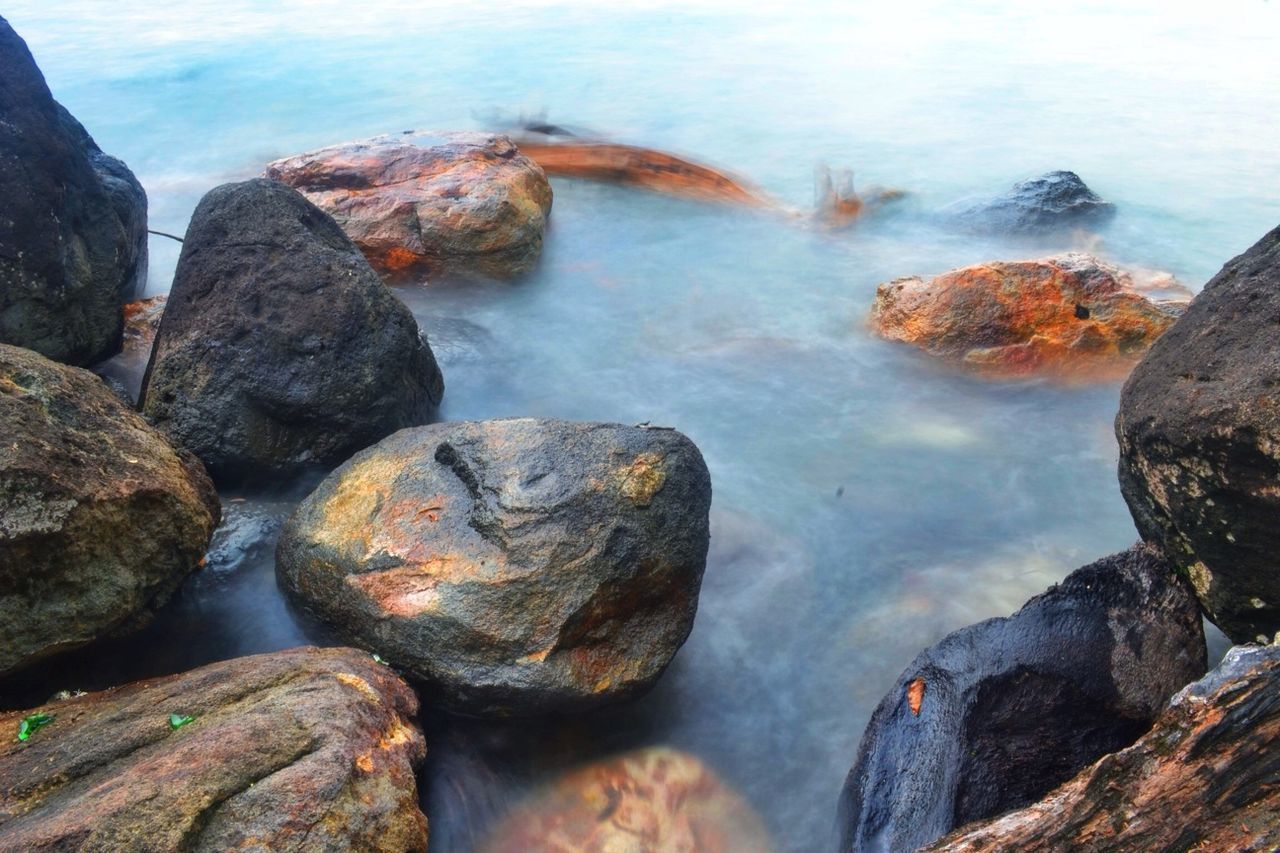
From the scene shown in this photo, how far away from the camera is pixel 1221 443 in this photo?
3.15m

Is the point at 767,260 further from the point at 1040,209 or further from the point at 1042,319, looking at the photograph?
the point at 1040,209

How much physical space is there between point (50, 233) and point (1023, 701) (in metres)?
4.88

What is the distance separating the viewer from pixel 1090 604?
3512 mm

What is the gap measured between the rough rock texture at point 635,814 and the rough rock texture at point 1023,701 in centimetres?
43

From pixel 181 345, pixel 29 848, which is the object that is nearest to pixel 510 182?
pixel 181 345

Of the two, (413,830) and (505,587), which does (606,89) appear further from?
(413,830)

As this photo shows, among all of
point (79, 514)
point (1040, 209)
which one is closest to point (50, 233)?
point (79, 514)

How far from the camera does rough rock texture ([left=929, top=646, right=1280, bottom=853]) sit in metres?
2.29

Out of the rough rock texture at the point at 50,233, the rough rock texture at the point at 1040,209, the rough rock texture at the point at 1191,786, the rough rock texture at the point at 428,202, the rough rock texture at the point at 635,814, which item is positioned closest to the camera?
the rough rock texture at the point at 1191,786

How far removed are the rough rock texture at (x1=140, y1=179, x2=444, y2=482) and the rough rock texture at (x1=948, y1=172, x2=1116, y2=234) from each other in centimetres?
535

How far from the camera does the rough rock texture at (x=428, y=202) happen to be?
747cm

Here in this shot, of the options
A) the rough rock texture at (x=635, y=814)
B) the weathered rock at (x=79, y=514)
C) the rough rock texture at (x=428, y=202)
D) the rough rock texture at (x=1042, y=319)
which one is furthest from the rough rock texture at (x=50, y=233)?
the rough rock texture at (x=1042, y=319)

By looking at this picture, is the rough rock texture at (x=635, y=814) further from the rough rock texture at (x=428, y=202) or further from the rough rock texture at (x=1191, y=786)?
the rough rock texture at (x=428, y=202)

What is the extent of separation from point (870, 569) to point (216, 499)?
288cm
